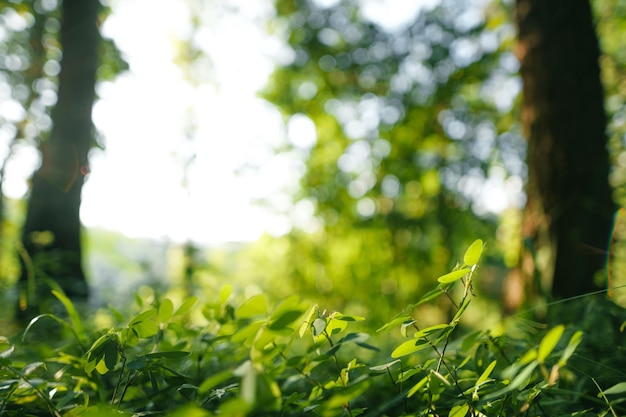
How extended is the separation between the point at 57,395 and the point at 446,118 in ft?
14.6

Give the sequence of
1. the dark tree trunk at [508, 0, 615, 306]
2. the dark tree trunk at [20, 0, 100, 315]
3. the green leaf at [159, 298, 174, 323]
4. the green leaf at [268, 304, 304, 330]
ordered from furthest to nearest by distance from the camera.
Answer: the dark tree trunk at [20, 0, 100, 315] → the dark tree trunk at [508, 0, 615, 306] → the green leaf at [159, 298, 174, 323] → the green leaf at [268, 304, 304, 330]

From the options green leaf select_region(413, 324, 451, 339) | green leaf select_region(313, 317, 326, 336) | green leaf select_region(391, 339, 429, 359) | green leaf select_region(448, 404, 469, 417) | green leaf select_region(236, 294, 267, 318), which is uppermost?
green leaf select_region(236, 294, 267, 318)

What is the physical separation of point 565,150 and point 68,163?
3032 mm

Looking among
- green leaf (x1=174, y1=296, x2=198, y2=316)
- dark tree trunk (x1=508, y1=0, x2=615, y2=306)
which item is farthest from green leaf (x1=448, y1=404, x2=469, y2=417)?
dark tree trunk (x1=508, y1=0, x2=615, y2=306)

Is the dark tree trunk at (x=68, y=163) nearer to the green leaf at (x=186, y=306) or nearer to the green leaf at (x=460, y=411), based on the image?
the green leaf at (x=186, y=306)

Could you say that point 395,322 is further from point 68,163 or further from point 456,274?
point 68,163

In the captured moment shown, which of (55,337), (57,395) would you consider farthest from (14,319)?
(57,395)

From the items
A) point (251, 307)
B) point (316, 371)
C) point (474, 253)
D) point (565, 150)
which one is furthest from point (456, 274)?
point (565, 150)

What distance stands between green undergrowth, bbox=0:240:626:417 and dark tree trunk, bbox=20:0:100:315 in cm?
190

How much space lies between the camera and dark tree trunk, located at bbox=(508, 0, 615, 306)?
1.73 m

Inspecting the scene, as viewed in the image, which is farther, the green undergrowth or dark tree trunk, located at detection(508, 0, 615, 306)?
dark tree trunk, located at detection(508, 0, 615, 306)

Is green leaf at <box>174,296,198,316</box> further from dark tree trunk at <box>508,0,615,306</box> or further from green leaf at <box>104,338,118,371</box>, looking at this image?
dark tree trunk at <box>508,0,615,306</box>

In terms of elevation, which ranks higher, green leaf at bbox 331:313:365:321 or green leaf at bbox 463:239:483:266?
green leaf at bbox 463:239:483:266

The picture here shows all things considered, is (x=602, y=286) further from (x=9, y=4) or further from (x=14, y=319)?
(x=9, y=4)
